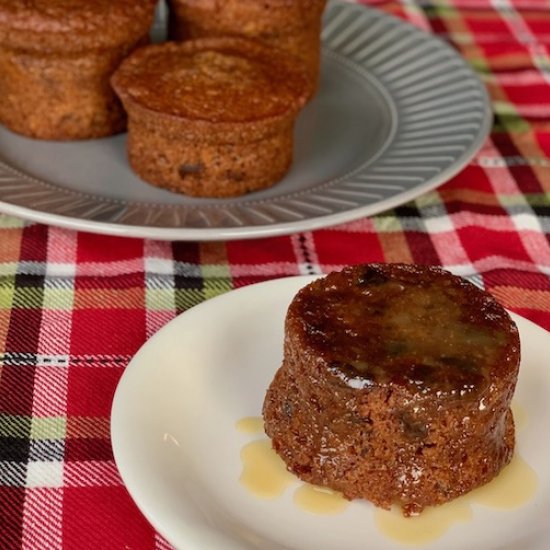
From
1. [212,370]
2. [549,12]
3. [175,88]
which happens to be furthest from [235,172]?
[549,12]

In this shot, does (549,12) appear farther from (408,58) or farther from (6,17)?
(6,17)

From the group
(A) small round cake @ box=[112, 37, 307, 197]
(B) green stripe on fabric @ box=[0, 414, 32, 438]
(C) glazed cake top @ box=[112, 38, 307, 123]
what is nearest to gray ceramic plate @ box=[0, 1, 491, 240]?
(A) small round cake @ box=[112, 37, 307, 197]

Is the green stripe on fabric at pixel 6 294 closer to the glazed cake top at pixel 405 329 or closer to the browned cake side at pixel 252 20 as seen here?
the glazed cake top at pixel 405 329

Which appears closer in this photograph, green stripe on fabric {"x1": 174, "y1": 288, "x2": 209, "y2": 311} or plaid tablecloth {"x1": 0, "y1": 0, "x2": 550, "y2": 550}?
plaid tablecloth {"x1": 0, "y1": 0, "x2": 550, "y2": 550}

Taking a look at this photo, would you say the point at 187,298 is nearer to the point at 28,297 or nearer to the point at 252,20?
the point at 28,297

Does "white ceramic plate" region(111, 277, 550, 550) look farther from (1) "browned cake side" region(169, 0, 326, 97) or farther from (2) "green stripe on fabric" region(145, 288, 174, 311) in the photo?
(1) "browned cake side" region(169, 0, 326, 97)

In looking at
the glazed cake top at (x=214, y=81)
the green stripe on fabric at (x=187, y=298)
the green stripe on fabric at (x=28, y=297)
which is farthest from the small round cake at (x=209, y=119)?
the green stripe on fabric at (x=28, y=297)
